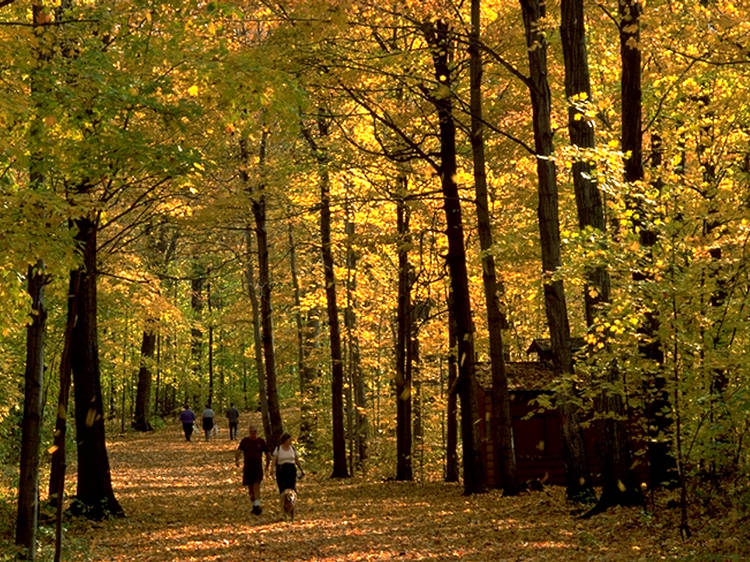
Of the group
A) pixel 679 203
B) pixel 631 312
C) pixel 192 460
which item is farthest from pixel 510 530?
pixel 192 460

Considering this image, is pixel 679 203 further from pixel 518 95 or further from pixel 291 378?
pixel 291 378

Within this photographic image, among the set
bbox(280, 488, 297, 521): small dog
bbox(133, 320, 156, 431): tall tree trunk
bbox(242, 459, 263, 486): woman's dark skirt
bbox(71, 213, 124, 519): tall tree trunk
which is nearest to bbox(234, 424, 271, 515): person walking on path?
bbox(242, 459, 263, 486): woman's dark skirt

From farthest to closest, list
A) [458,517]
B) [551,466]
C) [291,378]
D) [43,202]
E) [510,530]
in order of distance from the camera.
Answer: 1. [291,378]
2. [551,466]
3. [458,517]
4. [510,530]
5. [43,202]

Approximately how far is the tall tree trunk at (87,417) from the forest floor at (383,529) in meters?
0.44

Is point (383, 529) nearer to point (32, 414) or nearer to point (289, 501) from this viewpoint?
point (289, 501)

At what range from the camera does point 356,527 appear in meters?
14.1

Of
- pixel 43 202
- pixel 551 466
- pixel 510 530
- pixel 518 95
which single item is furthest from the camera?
pixel 551 466

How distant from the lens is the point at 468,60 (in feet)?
58.3

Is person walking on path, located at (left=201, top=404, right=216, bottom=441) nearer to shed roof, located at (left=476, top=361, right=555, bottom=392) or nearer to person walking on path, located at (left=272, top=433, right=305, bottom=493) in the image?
shed roof, located at (left=476, top=361, right=555, bottom=392)

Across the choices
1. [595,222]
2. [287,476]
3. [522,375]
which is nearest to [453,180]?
[595,222]

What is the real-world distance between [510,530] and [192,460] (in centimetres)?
1948

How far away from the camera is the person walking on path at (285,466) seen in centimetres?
1542

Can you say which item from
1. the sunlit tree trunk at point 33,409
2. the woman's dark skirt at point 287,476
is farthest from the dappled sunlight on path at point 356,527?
the sunlit tree trunk at point 33,409

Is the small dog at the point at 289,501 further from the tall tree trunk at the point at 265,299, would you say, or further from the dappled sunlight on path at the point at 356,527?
the tall tree trunk at the point at 265,299
